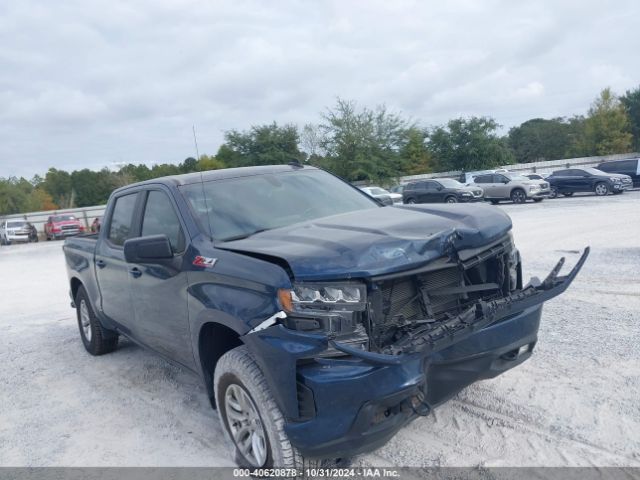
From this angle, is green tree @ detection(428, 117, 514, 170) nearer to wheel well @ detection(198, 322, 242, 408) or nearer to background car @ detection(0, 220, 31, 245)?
background car @ detection(0, 220, 31, 245)

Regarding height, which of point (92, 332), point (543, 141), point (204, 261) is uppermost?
point (543, 141)

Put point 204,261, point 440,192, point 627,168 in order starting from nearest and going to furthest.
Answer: point 204,261
point 627,168
point 440,192

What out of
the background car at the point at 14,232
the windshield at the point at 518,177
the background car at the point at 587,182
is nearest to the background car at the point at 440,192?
the windshield at the point at 518,177

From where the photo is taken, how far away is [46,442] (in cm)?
398

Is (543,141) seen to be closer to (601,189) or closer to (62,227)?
(601,189)

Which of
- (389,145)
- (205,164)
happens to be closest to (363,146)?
(389,145)

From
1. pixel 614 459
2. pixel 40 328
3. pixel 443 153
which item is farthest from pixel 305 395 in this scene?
pixel 443 153

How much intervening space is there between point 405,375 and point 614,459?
4.70ft

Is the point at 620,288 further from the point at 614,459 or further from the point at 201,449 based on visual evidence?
the point at 201,449

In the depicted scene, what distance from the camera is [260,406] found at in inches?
112

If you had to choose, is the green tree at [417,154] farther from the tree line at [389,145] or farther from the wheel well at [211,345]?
the wheel well at [211,345]

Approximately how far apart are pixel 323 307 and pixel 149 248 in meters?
1.38

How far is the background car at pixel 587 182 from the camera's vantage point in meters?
22.7

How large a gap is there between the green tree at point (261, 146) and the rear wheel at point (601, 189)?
2346cm
